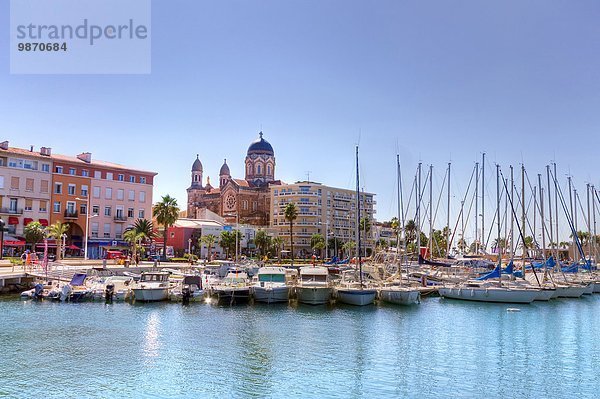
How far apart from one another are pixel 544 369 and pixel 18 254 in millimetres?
82520

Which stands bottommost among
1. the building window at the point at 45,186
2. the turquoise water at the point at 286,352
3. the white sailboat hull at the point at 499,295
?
the turquoise water at the point at 286,352

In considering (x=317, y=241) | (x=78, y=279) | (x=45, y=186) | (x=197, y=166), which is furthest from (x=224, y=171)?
(x=78, y=279)

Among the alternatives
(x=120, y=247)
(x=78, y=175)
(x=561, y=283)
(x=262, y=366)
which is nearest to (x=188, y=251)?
(x=120, y=247)

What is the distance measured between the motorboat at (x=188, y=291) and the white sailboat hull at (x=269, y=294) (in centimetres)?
617

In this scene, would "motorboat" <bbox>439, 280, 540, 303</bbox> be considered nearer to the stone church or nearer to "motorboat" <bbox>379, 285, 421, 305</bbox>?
"motorboat" <bbox>379, 285, 421, 305</bbox>

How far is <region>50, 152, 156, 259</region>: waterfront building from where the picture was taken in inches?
3725

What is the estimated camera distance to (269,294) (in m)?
53.7

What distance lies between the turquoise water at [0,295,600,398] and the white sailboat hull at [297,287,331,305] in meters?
2.17

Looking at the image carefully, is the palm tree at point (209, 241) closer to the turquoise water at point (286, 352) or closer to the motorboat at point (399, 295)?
the motorboat at point (399, 295)

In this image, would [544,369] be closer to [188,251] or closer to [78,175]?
[78,175]

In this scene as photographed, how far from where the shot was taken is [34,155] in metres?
90.8

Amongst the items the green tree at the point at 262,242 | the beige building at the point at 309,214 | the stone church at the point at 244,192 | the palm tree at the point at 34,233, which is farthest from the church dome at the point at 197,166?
the palm tree at the point at 34,233

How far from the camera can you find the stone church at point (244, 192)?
155500 mm

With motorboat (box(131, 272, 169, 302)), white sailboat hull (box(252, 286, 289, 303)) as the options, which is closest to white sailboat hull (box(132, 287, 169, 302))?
motorboat (box(131, 272, 169, 302))
